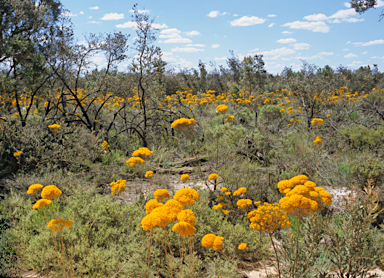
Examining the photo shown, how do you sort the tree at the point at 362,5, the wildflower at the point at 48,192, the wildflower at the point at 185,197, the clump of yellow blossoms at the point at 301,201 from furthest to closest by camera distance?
the tree at the point at 362,5 → the wildflower at the point at 48,192 → the wildflower at the point at 185,197 → the clump of yellow blossoms at the point at 301,201

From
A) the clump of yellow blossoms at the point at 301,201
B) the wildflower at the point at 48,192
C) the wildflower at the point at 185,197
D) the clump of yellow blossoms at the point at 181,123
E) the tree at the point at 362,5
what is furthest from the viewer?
the tree at the point at 362,5

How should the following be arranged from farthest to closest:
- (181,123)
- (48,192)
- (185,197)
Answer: (181,123) < (48,192) < (185,197)

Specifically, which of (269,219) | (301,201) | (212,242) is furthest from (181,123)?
(301,201)

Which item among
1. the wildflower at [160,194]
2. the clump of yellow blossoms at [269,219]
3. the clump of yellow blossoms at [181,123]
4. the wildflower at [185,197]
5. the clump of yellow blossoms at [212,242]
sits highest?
the clump of yellow blossoms at [181,123]

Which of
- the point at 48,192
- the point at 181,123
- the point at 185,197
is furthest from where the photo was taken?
the point at 181,123

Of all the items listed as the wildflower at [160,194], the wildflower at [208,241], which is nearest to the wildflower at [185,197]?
the wildflower at [208,241]

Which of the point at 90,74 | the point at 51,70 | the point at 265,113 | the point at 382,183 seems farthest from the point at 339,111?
the point at 51,70

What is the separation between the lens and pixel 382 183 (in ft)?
14.8

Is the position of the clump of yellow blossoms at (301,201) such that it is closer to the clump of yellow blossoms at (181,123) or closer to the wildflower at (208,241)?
the wildflower at (208,241)

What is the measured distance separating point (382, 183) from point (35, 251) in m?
5.30

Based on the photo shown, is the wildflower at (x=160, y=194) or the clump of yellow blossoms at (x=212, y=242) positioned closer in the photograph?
the clump of yellow blossoms at (x=212, y=242)

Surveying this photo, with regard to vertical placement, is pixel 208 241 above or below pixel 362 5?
below

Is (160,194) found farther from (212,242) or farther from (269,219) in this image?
(269,219)

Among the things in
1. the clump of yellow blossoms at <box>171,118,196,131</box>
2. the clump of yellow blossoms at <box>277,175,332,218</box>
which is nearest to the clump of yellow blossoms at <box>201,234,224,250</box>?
the clump of yellow blossoms at <box>277,175,332,218</box>
